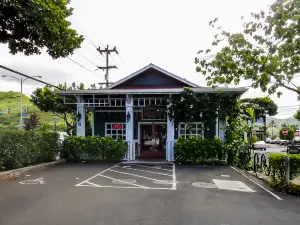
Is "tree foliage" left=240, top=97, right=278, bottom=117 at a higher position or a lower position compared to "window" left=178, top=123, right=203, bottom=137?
higher

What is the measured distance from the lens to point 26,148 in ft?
40.8

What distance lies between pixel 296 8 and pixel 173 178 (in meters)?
6.74

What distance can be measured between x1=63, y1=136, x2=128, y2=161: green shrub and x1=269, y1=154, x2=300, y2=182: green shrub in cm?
827

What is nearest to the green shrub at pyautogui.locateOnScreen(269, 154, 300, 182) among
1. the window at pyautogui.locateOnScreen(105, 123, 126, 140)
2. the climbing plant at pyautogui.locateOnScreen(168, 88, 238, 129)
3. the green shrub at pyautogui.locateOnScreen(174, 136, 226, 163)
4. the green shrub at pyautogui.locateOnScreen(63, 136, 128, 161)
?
the green shrub at pyautogui.locateOnScreen(174, 136, 226, 163)

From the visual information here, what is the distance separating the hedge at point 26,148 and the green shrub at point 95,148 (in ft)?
2.82

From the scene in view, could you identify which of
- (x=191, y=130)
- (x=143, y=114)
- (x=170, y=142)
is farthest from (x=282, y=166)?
(x=143, y=114)

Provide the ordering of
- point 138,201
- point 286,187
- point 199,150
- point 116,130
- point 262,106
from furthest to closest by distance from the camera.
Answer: point 262,106 → point 116,130 → point 199,150 → point 286,187 → point 138,201

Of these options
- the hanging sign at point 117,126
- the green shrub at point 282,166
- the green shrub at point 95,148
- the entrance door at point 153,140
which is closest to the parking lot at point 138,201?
the green shrub at point 282,166

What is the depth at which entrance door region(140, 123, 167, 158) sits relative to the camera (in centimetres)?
1831

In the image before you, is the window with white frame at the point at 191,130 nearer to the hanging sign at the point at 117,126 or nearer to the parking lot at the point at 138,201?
the hanging sign at the point at 117,126

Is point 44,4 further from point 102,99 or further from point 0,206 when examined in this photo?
point 102,99

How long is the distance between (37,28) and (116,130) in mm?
13306

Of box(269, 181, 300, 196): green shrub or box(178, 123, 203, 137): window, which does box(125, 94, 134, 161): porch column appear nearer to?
box(178, 123, 203, 137): window

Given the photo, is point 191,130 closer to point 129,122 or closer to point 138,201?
point 129,122
